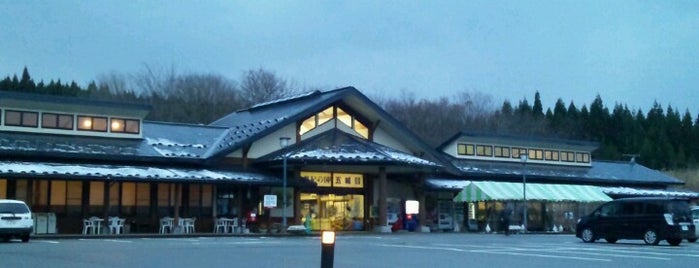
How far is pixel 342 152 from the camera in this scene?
4100cm

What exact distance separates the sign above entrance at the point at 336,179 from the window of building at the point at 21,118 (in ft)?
42.8

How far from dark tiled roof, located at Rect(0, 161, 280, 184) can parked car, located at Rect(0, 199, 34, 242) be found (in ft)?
21.2

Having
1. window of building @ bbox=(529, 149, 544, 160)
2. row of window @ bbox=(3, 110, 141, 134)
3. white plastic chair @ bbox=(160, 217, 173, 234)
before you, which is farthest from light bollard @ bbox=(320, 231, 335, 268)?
window of building @ bbox=(529, 149, 544, 160)

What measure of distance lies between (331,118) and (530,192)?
12350mm

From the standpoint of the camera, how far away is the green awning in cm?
4526

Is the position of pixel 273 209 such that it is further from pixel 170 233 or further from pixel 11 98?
pixel 11 98

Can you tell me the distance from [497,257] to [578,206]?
32.9 meters

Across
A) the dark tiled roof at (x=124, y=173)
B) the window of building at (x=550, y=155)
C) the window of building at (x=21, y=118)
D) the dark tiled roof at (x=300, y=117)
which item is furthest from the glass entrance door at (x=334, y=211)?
the window of building at (x=550, y=155)

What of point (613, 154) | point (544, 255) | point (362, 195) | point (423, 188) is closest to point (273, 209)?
point (362, 195)

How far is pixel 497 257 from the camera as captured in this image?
66.4 ft

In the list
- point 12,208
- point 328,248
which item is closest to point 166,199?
point 12,208

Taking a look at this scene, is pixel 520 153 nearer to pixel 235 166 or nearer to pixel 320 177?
pixel 320 177

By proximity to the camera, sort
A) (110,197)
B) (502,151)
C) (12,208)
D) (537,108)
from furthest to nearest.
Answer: (537,108), (502,151), (110,197), (12,208)

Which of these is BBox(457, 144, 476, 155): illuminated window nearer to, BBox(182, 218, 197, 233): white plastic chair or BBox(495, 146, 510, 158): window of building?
BBox(495, 146, 510, 158): window of building
